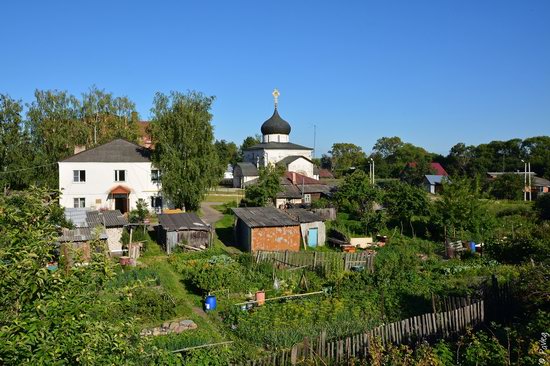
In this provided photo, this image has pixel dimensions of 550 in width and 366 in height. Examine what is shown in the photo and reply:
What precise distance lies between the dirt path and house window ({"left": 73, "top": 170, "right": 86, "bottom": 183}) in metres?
8.77

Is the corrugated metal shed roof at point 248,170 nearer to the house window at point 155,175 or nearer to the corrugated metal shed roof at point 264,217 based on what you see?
the house window at point 155,175

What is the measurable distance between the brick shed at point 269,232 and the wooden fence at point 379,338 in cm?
1363

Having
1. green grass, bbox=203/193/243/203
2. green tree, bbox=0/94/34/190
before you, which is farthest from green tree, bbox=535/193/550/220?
green tree, bbox=0/94/34/190

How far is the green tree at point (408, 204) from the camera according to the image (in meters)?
31.3

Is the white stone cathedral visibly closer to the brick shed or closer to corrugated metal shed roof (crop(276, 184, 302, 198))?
corrugated metal shed roof (crop(276, 184, 302, 198))

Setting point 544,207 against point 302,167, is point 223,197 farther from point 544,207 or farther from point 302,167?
point 544,207

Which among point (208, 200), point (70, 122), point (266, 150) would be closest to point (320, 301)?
point (208, 200)

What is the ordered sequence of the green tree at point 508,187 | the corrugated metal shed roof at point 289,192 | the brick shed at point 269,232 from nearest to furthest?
the brick shed at point 269,232
the corrugated metal shed roof at point 289,192
the green tree at point 508,187

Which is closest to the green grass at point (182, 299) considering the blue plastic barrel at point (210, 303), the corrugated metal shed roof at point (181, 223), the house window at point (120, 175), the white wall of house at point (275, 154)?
the blue plastic barrel at point (210, 303)

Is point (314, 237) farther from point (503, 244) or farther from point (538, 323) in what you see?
point (538, 323)

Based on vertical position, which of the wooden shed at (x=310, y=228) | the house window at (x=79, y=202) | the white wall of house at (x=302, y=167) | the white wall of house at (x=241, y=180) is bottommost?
the wooden shed at (x=310, y=228)

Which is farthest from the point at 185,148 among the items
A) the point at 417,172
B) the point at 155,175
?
the point at 417,172

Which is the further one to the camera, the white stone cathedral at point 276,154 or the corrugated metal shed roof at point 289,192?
the white stone cathedral at point 276,154

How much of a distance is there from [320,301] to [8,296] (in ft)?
38.6
